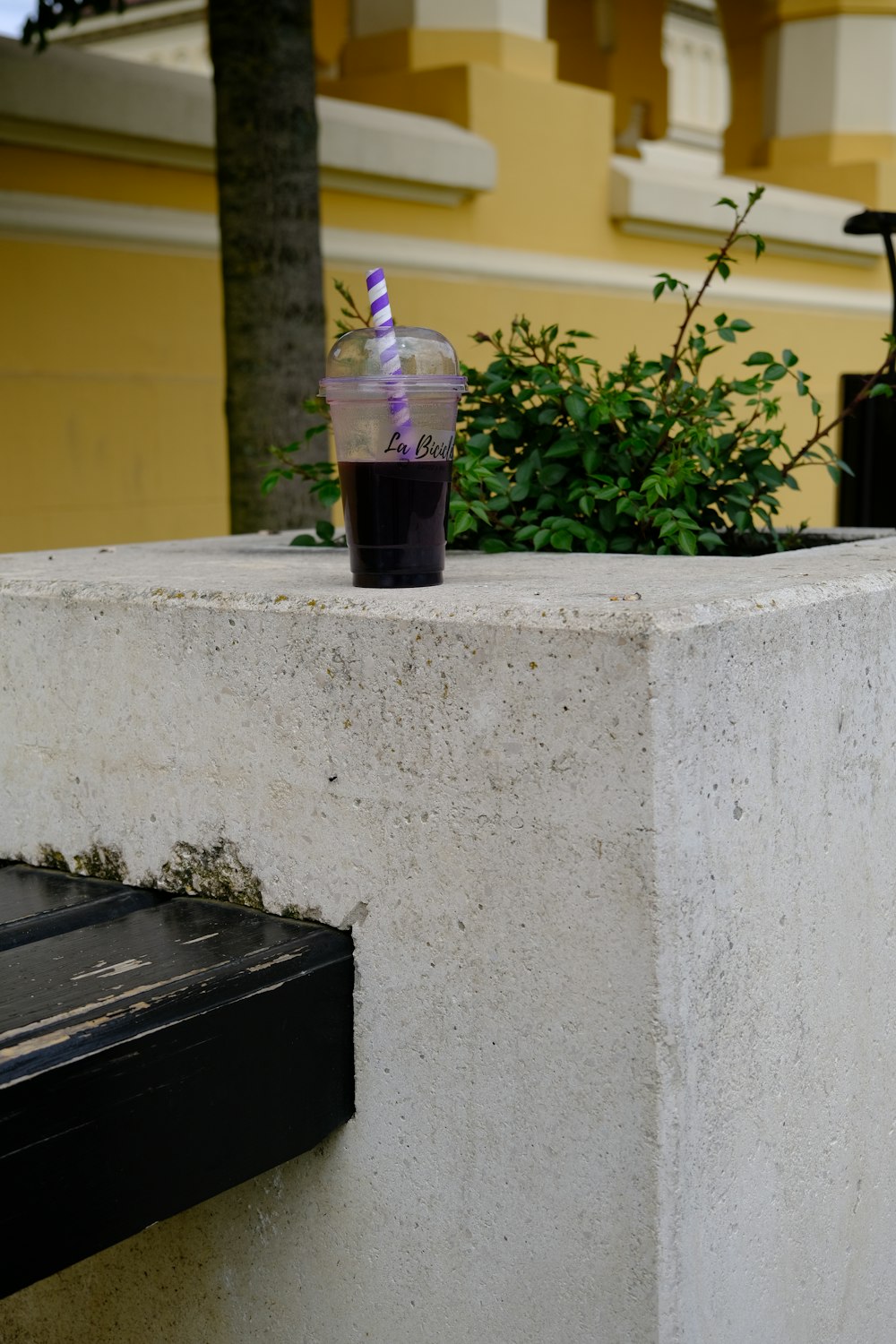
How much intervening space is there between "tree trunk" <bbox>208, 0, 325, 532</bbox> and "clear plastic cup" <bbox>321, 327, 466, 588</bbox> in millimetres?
1606

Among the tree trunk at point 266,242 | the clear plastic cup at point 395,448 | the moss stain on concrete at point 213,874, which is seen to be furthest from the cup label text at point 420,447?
the tree trunk at point 266,242

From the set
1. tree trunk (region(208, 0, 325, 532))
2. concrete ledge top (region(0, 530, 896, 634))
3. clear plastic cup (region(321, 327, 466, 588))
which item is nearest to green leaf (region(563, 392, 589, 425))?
concrete ledge top (region(0, 530, 896, 634))

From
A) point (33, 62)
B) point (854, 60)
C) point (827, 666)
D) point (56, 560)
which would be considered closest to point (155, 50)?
point (854, 60)

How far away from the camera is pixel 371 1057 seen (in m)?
1.61

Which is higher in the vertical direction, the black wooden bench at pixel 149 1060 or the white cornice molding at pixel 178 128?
the white cornice molding at pixel 178 128

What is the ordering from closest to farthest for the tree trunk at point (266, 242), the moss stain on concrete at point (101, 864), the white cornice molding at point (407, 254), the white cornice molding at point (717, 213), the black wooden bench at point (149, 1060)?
1. the black wooden bench at point (149, 1060)
2. the moss stain on concrete at point (101, 864)
3. the tree trunk at point (266, 242)
4. the white cornice molding at point (407, 254)
5. the white cornice molding at point (717, 213)

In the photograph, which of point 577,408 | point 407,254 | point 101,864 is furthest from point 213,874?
point 407,254

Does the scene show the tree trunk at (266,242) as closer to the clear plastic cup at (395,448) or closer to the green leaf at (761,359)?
the green leaf at (761,359)

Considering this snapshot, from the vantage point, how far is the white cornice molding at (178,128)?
4.36m

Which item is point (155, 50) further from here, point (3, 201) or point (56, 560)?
point (56, 560)

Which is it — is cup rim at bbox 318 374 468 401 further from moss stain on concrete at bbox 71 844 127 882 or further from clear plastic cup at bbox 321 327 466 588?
moss stain on concrete at bbox 71 844 127 882

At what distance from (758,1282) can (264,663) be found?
0.83 meters

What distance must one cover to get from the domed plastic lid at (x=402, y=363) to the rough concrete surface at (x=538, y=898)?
0.23 metres

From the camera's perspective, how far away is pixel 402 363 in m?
1.66
